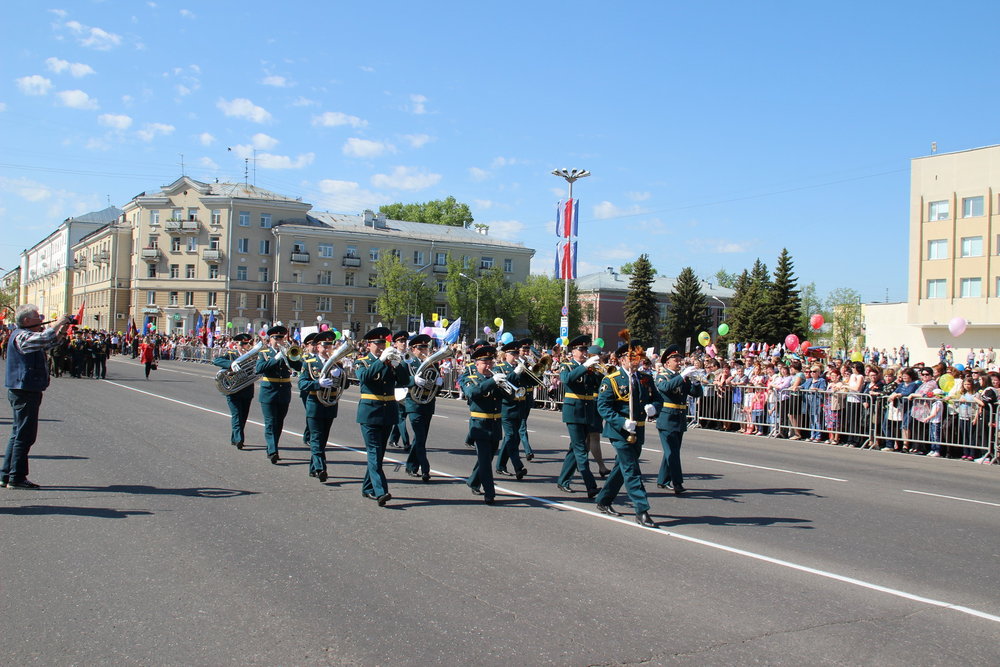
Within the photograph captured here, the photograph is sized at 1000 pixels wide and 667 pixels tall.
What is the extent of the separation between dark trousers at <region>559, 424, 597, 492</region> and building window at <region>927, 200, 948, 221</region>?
5008cm

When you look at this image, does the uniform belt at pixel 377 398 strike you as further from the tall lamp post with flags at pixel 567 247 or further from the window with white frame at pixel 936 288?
the window with white frame at pixel 936 288

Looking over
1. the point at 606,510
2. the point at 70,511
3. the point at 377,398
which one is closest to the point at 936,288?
the point at 606,510

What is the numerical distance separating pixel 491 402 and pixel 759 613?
4.26m

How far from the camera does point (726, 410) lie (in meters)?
20.0

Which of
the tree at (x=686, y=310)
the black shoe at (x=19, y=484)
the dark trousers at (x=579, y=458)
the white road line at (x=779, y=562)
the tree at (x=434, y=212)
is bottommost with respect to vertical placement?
the white road line at (x=779, y=562)

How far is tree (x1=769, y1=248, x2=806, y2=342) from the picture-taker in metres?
66.9

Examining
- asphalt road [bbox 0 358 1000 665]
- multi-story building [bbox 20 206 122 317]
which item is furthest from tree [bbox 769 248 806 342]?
multi-story building [bbox 20 206 122 317]

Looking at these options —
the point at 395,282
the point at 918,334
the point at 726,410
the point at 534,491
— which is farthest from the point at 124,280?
the point at 534,491

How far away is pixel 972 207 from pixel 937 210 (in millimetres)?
2104

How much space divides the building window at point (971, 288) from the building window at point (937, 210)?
13.5 ft

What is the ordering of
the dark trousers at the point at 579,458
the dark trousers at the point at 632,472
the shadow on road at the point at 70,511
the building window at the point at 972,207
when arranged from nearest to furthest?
1. the shadow on road at the point at 70,511
2. the dark trousers at the point at 632,472
3. the dark trousers at the point at 579,458
4. the building window at the point at 972,207

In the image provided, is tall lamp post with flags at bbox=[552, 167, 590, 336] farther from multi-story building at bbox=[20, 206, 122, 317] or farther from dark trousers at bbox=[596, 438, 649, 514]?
multi-story building at bbox=[20, 206, 122, 317]

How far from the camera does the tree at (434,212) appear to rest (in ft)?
333

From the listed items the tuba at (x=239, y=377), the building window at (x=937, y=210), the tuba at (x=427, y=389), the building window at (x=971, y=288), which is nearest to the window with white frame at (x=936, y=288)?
the building window at (x=971, y=288)
